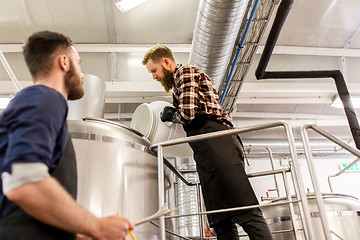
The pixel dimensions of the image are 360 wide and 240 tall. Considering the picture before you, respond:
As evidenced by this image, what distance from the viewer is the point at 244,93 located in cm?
398

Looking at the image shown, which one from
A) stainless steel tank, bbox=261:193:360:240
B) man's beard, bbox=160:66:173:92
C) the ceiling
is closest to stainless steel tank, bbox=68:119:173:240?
man's beard, bbox=160:66:173:92

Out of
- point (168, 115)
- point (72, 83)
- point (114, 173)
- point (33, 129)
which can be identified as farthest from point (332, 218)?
point (33, 129)

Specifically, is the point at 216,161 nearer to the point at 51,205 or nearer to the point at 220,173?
the point at 220,173

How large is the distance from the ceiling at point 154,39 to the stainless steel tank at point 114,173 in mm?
2190

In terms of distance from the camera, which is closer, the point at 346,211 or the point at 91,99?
the point at 91,99

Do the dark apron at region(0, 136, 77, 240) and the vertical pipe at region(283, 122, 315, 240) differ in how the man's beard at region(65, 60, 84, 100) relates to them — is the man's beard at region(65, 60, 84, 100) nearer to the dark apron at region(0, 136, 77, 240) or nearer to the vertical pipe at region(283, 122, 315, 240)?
the dark apron at region(0, 136, 77, 240)

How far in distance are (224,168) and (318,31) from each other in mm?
3123

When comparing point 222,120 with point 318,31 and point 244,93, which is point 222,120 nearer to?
point 244,93

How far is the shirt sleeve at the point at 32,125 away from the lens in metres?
0.60

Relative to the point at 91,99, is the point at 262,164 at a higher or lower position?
higher

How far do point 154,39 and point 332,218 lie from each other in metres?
2.73

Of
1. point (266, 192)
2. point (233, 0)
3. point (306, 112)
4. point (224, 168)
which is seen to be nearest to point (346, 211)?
point (224, 168)

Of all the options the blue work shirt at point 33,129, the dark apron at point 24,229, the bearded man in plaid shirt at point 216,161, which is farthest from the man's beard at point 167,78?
the dark apron at point 24,229

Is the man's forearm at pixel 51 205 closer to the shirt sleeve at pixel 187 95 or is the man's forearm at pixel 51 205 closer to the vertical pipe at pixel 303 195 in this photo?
the vertical pipe at pixel 303 195
